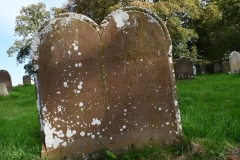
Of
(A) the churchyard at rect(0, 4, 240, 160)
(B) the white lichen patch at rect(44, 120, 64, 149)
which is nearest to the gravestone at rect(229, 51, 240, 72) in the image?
(A) the churchyard at rect(0, 4, 240, 160)

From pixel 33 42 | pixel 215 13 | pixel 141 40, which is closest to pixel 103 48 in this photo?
pixel 141 40

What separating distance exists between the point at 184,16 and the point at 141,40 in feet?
91.5

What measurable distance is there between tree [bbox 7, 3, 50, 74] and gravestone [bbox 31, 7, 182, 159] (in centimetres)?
3790

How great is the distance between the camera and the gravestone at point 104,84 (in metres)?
3.70

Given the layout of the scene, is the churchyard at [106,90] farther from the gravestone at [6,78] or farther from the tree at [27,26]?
the tree at [27,26]

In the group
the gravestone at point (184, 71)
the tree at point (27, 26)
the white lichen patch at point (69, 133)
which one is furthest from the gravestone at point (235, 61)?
the tree at point (27, 26)

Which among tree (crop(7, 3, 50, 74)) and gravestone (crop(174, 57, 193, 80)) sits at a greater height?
tree (crop(7, 3, 50, 74))

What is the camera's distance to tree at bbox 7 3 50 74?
132 ft

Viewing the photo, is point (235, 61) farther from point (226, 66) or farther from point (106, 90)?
point (106, 90)

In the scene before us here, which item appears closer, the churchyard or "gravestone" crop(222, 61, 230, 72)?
the churchyard

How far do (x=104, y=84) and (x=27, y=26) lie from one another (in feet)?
129

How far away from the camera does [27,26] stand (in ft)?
133

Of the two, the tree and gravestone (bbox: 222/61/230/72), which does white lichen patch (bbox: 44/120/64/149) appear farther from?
the tree

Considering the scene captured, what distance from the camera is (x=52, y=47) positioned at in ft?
12.2
